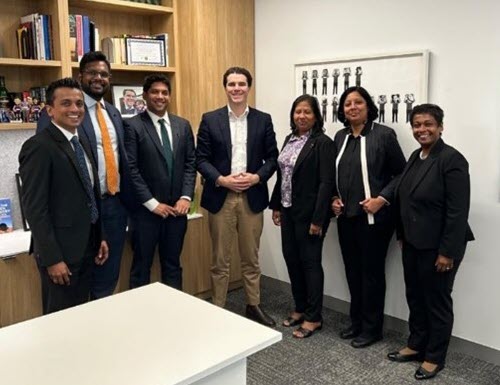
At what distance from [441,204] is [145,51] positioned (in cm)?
235

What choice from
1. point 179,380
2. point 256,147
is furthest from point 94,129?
point 179,380

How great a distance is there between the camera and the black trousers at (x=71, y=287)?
237cm

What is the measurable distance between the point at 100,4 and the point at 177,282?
77.6 inches

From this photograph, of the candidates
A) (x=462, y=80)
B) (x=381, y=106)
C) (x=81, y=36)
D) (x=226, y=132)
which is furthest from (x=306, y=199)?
(x=81, y=36)

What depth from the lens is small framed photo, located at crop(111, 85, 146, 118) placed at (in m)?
3.69

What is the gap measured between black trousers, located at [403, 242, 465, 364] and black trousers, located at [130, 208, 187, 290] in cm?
139

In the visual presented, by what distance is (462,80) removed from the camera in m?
2.91

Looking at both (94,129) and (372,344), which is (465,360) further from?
(94,129)

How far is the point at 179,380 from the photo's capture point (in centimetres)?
129

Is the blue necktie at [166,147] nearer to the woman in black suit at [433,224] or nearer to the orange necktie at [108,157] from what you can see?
the orange necktie at [108,157]

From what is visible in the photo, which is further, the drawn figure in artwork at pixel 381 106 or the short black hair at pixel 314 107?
the drawn figure in artwork at pixel 381 106

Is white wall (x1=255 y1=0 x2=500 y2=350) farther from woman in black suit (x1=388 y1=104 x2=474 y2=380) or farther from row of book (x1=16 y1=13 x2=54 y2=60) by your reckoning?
row of book (x1=16 y1=13 x2=54 y2=60)

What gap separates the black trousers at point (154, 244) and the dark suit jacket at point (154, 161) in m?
0.13

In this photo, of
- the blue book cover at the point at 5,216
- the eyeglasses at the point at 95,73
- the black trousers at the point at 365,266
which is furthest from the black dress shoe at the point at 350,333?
the blue book cover at the point at 5,216
